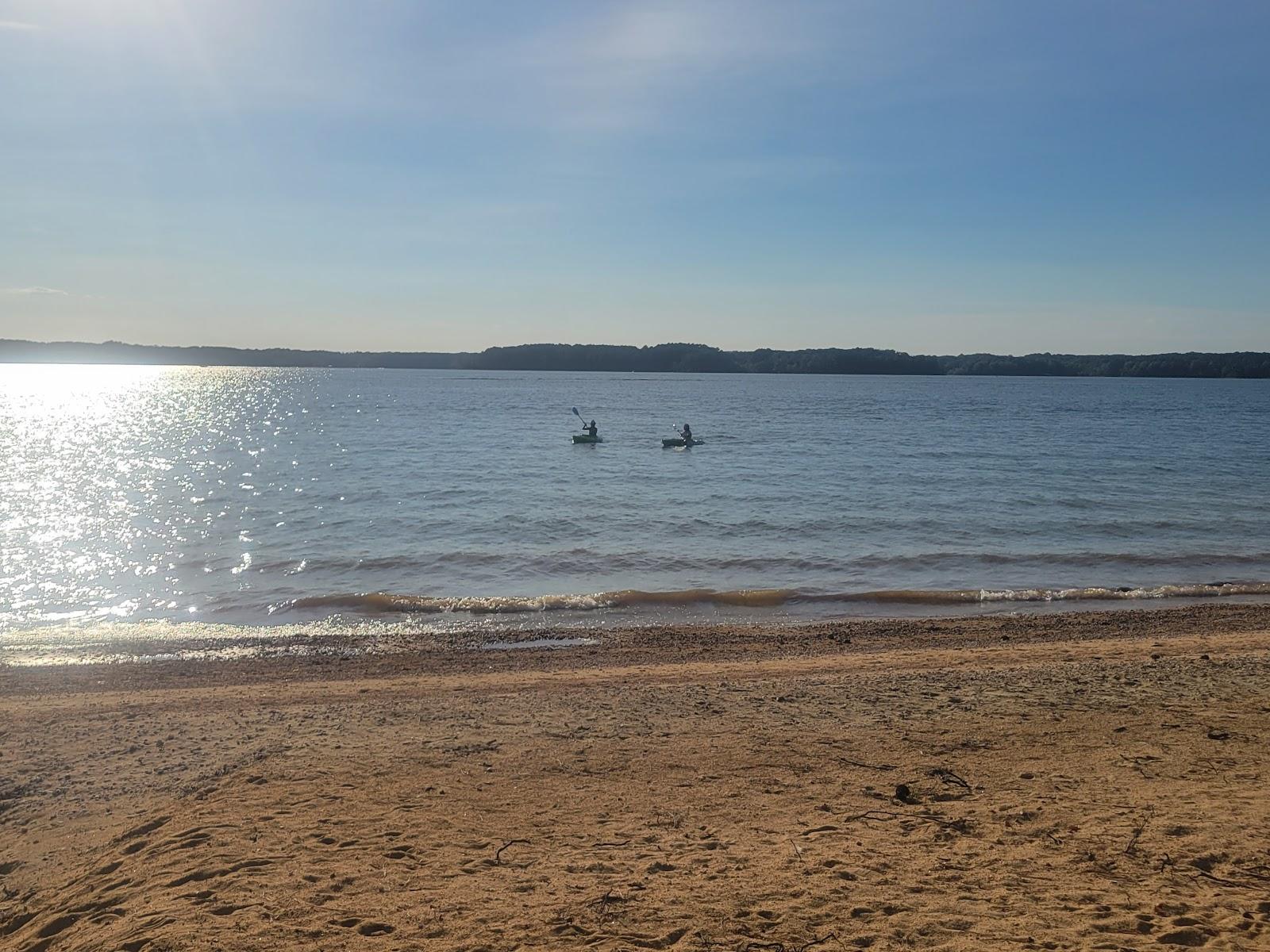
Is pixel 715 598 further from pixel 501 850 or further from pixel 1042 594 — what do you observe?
pixel 501 850

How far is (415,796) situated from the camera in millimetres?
7184

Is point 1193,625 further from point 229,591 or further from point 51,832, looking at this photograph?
point 229,591

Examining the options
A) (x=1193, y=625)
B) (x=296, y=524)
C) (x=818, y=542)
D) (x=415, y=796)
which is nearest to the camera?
(x=415, y=796)

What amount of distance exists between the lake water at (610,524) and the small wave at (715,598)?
6cm

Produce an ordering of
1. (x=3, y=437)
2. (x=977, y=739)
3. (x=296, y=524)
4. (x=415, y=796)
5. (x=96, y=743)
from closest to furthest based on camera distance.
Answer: (x=415, y=796) < (x=977, y=739) < (x=96, y=743) < (x=296, y=524) < (x=3, y=437)

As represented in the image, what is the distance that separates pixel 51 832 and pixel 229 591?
36.7ft

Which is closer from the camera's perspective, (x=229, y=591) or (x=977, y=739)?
(x=977, y=739)

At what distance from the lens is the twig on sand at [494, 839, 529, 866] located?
6.04 metres

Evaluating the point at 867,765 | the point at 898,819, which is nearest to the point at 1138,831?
the point at 898,819

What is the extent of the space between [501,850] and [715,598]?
1085cm

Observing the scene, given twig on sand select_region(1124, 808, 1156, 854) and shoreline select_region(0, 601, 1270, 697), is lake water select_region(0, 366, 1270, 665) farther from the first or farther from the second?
twig on sand select_region(1124, 808, 1156, 854)

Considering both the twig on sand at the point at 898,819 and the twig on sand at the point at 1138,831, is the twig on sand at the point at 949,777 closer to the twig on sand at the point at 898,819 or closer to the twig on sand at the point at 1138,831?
the twig on sand at the point at 898,819

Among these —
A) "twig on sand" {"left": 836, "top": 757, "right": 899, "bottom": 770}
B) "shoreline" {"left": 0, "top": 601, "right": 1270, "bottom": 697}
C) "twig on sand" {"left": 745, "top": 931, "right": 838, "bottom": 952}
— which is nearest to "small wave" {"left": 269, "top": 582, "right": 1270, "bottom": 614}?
"shoreline" {"left": 0, "top": 601, "right": 1270, "bottom": 697}

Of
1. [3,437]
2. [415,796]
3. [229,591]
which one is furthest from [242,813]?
[3,437]
